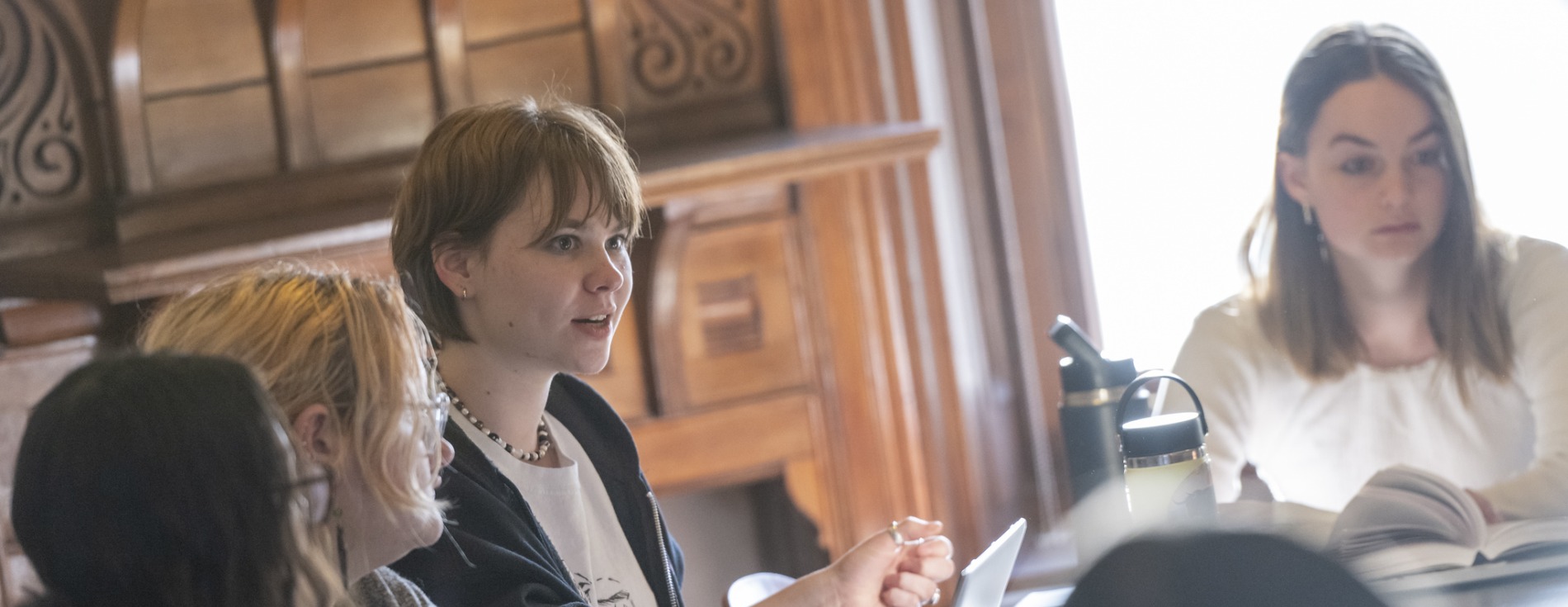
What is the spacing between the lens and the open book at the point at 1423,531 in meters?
1.19

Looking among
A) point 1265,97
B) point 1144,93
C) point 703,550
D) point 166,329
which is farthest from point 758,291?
point 166,329

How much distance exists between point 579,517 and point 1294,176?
0.93 meters

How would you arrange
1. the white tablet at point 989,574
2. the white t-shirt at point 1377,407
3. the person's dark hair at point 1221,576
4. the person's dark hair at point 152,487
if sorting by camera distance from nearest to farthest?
the person's dark hair at point 1221,576 → the person's dark hair at point 152,487 → the white tablet at point 989,574 → the white t-shirt at point 1377,407

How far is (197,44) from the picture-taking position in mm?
2082

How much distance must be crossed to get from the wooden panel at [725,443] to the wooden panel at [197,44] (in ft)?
2.54

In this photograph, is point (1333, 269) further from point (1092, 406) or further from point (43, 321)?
point (43, 321)

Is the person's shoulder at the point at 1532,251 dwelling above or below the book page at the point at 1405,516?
above

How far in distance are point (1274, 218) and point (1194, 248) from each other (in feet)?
2.09

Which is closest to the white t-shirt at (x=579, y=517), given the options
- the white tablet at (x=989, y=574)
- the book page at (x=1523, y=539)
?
the white tablet at (x=989, y=574)

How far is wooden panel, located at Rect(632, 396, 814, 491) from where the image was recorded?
7.18ft

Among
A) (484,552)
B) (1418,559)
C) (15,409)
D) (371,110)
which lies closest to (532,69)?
(371,110)

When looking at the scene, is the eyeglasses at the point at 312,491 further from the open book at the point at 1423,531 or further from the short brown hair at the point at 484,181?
the open book at the point at 1423,531

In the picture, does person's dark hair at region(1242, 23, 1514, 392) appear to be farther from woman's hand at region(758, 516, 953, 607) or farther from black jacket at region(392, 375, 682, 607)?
black jacket at region(392, 375, 682, 607)

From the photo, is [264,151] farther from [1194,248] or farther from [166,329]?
[1194,248]
